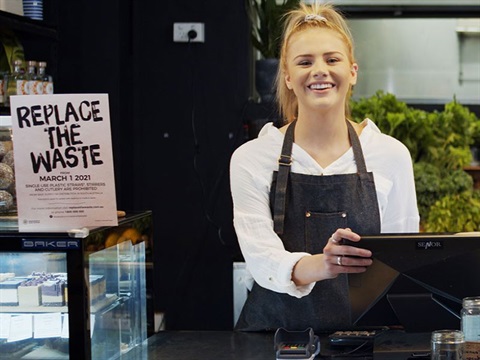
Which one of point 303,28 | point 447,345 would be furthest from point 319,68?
point 447,345

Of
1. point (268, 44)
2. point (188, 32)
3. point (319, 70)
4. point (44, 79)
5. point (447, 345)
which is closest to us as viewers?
point (447, 345)

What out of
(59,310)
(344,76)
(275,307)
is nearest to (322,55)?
(344,76)

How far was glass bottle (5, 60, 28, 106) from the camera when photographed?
3893 millimetres

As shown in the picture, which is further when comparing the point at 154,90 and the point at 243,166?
the point at 154,90

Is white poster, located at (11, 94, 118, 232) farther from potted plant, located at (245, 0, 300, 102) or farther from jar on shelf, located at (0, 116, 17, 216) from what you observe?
potted plant, located at (245, 0, 300, 102)

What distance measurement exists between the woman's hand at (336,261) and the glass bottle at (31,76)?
2.07m

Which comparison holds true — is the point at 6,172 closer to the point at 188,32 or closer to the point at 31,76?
the point at 31,76

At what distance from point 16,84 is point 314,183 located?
1.87 m

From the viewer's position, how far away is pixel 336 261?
2025 mm

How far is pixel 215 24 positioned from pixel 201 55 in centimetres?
18

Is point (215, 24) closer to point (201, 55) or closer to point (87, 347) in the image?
point (201, 55)

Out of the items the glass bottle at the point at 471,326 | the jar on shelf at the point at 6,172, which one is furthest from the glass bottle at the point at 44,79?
the glass bottle at the point at 471,326

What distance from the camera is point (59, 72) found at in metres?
4.62

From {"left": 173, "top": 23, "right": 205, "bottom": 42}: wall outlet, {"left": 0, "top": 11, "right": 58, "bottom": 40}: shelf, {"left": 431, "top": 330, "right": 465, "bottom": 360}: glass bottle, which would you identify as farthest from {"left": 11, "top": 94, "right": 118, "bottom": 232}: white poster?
{"left": 173, "top": 23, "right": 205, "bottom": 42}: wall outlet
